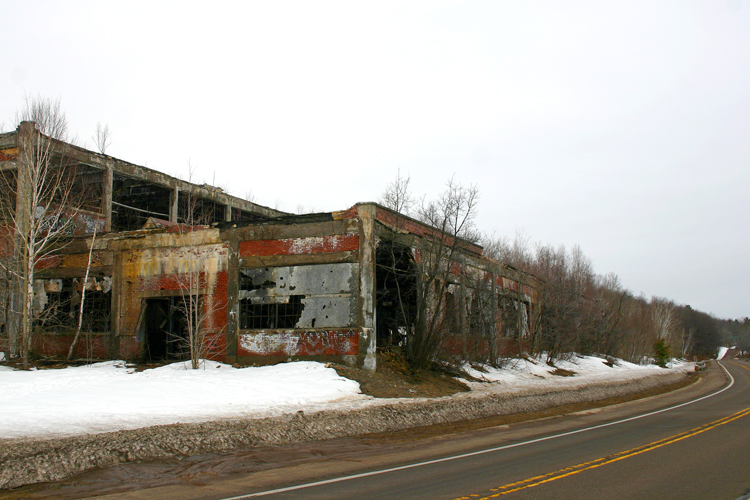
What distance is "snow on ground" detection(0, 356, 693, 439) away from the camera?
38.8 feet

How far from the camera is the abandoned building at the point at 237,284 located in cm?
2058

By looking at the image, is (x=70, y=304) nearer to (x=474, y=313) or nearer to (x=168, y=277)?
(x=168, y=277)

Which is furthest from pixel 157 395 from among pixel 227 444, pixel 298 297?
pixel 298 297

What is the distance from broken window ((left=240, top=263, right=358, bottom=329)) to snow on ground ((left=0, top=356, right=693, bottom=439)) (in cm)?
169

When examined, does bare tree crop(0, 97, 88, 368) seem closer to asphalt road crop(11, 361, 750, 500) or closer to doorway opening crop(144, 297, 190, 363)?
doorway opening crop(144, 297, 190, 363)

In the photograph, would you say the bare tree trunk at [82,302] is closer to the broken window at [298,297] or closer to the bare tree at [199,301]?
the bare tree at [199,301]

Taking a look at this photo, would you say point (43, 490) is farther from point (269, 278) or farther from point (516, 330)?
point (516, 330)

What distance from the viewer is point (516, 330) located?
113 ft

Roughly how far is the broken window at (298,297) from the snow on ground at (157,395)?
1.69 metres

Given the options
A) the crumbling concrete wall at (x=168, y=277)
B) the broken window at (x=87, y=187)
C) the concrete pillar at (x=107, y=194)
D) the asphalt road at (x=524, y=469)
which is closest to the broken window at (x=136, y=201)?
the broken window at (x=87, y=187)

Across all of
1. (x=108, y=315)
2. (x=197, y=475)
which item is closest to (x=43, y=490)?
(x=197, y=475)

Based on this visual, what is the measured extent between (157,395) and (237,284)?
6.87 m

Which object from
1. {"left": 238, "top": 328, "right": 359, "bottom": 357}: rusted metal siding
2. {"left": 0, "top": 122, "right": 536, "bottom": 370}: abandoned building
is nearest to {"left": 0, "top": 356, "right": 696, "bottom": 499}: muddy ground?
{"left": 238, "top": 328, "right": 359, "bottom": 357}: rusted metal siding

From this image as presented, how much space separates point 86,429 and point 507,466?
7.88 meters
